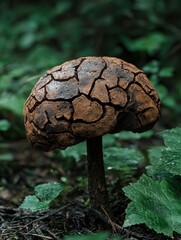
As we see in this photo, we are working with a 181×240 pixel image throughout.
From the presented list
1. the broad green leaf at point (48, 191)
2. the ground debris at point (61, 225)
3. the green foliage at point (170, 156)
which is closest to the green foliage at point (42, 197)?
the broad green leaf at point (48, 191)

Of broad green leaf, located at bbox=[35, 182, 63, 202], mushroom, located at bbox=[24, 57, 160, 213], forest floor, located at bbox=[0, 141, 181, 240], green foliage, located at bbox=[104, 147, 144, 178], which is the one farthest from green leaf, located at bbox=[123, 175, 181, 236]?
green foliage, located at bbox=[104, 147, 144, 178]

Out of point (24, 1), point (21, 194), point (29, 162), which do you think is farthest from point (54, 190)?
point (24, 1)

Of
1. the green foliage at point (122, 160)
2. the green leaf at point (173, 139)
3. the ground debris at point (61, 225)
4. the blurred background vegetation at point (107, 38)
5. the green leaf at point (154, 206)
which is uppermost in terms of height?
the blurred background vegetation at point (107, 38)

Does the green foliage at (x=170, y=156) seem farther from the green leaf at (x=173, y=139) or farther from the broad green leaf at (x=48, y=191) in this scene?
the broad green leaf at (x=48, y=191)

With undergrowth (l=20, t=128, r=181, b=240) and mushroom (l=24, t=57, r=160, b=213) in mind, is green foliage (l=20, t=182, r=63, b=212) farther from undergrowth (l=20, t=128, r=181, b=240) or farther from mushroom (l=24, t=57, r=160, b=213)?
mushroom (l=24, t=57, r=160, b=213)

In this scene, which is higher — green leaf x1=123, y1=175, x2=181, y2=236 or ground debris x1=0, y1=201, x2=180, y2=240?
green leaf x1=123, y1=175, x2=181, y2=236

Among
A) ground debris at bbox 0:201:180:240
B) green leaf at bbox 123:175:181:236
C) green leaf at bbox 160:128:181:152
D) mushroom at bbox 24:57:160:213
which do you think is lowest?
ground debris at bbox 0:201:180:240

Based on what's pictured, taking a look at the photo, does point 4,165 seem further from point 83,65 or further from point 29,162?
point 83,65
